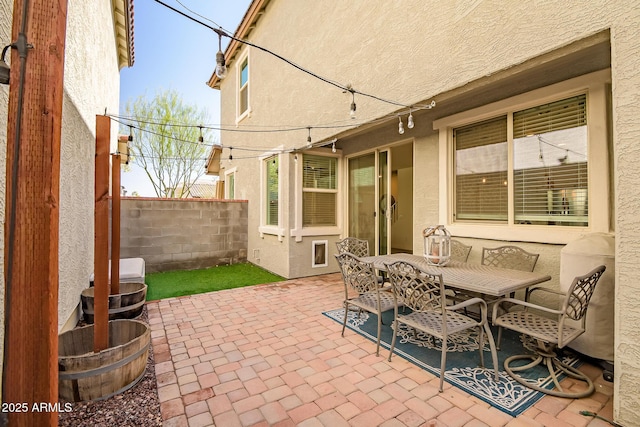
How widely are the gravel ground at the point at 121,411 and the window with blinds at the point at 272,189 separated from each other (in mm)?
4698

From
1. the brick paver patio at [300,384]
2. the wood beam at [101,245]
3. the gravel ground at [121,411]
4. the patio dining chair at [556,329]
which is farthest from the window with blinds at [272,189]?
the patio dining chair at [556,329]

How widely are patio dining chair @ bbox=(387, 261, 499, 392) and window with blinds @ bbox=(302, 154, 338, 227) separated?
3.77m

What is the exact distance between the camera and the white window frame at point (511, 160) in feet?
9.43

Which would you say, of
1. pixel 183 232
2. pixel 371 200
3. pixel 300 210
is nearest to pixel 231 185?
pixel 183 232

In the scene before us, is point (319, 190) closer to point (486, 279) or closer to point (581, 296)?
point (486, 279)

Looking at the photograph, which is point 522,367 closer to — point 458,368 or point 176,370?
point 458,368

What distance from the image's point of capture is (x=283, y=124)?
6.51 meters

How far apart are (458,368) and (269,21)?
814 cm

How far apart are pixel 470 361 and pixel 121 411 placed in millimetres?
2925

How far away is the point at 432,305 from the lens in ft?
8.07

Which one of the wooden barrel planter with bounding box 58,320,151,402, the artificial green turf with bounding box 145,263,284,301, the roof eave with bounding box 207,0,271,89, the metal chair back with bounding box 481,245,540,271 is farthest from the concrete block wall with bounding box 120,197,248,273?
the metal chair back with bounding box 481,245,540,271

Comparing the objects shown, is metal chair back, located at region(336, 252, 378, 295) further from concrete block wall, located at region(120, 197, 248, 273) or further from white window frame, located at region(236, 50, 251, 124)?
white window frame, located at region(236, 50, 251, 124)

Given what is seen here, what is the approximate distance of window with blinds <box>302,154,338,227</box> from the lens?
628 centimetres

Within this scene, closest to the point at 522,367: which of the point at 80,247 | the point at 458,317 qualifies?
the point at 458,317
